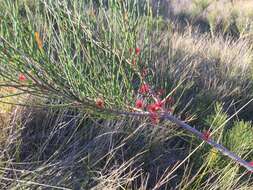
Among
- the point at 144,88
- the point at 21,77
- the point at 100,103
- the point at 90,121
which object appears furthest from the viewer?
the point at 90,121

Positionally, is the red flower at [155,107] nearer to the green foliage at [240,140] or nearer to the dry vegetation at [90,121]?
the dry vegetation at [90,121]

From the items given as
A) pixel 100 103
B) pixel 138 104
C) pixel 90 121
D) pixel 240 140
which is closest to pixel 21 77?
pixel 100 103

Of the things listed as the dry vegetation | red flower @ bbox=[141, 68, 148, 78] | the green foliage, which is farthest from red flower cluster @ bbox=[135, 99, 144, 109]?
the green foliage

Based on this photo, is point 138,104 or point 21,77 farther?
point 138,104

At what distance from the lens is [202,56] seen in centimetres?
458

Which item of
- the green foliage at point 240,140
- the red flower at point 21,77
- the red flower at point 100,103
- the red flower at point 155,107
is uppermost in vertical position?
the red flower at point 21,77

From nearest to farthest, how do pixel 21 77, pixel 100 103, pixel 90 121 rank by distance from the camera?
1. pixel 21 77
2. pixel 100 103
3. pixel 90 121

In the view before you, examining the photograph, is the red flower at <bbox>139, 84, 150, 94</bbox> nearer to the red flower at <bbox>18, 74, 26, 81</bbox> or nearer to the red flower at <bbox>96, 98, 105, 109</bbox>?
the red flower at <bbox>96, 98, 105, 109</bbox>

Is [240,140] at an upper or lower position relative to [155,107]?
lower

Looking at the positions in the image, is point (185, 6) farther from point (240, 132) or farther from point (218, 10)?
point (240, 132)

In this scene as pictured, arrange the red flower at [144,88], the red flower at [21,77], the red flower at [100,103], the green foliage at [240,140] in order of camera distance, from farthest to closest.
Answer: the green foliage at [240,140]
the red flower at [144,88]
the red flower at [100,103]
the red flower at [21,77]

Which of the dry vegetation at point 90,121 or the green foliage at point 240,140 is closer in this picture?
the dry vegetation at point 90,121

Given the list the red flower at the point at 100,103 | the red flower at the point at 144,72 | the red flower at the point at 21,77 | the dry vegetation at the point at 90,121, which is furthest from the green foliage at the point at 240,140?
the red flower at the point at 21,77

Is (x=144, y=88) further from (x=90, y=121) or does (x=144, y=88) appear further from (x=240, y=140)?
(x=240, y=140)
